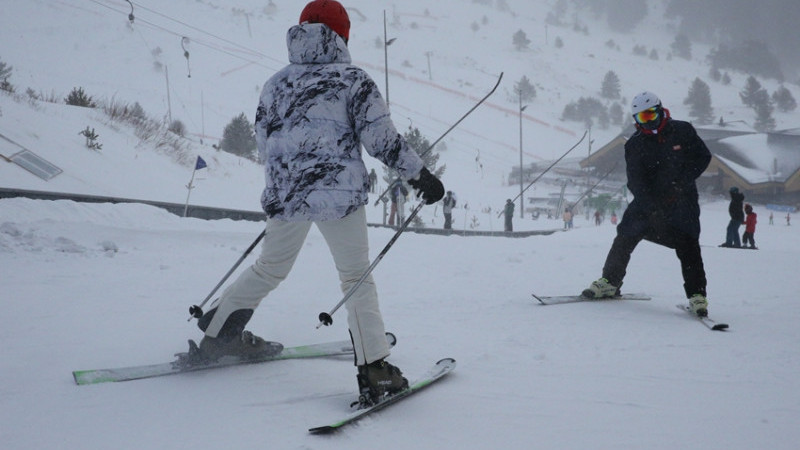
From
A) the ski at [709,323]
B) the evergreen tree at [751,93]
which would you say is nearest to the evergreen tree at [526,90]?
the evergreen tree at [751,93]

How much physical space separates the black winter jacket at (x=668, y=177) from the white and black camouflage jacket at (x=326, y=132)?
8.80ft

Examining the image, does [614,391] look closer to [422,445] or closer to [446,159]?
[422,445]

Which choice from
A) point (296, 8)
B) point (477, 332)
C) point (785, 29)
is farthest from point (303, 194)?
point (785, 29)

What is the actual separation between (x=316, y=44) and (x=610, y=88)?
77.1 metres

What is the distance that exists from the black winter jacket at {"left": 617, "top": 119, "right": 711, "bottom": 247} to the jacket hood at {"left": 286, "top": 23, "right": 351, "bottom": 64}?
286 centimetres

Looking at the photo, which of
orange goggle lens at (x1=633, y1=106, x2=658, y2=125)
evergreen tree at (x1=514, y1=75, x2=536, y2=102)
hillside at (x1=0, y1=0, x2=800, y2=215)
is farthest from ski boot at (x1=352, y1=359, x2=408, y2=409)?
evergreen tree at (x1=514, y1=75, x2=536, y2=102)

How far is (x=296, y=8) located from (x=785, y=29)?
520ft

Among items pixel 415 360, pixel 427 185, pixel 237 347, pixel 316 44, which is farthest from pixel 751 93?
pixel 237 347

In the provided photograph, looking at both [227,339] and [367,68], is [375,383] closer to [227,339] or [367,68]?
[227,339]

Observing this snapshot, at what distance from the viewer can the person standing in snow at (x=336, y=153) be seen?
2229mm

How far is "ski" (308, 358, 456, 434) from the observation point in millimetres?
1929

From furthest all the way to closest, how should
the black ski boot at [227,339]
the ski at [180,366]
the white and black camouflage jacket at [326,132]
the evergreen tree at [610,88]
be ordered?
1. the evergreen tree at [610,88]
2. the black ski boot at [227,339]
3. the ski at [180,366]
4. the white and black camouflage jacket at [326,132]

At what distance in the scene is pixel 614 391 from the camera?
2.48 m

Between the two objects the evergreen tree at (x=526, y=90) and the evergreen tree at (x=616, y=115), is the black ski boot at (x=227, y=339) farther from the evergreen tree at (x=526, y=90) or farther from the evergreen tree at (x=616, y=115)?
the evergreen tree at (x=616, y=115)
